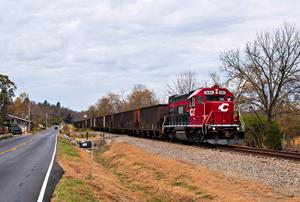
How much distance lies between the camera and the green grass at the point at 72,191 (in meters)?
10.7

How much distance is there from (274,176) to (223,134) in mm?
11438

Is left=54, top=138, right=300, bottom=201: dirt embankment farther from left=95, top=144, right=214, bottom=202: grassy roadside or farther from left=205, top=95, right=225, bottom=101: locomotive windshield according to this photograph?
left=205, top=95, right=225, bottom=101: locomotive windshield

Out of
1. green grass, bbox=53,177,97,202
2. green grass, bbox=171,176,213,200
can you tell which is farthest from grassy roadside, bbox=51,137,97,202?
green grass, bbox=171,176,213,200

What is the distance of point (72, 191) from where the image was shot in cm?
1172

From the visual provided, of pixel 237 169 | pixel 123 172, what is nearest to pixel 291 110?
pixel 123 172

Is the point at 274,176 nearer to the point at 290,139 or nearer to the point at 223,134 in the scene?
the point at 223,134

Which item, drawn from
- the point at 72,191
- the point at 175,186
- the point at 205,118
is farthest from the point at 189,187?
the point at 205,118

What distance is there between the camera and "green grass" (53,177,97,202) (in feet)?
35.2

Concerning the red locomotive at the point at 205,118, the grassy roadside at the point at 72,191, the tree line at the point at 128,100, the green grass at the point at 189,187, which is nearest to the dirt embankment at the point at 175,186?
the green grass at the point at 189,187

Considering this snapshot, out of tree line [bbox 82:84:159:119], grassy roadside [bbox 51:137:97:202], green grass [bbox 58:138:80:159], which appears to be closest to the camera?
grassy roadside [bbox 51:137:97:202]

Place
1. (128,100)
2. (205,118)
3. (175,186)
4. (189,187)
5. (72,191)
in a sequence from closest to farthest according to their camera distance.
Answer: (72,191), (189,187), (175,186), (205,118), (128,100)

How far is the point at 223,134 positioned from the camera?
973 inches

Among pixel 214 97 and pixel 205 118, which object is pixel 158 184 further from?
pixel 214 97

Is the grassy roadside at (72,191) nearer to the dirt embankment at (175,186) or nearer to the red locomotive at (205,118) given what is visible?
the dirt embankment at (175,186)
